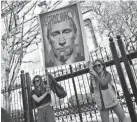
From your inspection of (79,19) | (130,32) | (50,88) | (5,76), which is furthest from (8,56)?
(130,32)

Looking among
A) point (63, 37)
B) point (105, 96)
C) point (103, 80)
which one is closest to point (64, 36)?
point (63, 37)

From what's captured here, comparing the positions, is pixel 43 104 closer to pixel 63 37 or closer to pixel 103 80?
pixel 103 80

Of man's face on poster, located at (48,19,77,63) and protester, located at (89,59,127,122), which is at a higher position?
man's face on poster, located at (48,19,77,63)

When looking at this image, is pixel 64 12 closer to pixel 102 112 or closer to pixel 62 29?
pixel 62 29

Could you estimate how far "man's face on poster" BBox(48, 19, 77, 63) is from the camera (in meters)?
3.41

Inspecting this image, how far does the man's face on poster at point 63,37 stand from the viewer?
3414 mm

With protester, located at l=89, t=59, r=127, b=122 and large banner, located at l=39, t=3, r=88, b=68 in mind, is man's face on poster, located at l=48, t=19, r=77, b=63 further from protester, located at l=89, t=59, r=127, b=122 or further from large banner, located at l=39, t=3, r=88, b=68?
protester, located at l=89, t=59, r=127, b=122

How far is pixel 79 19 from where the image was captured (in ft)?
11.5

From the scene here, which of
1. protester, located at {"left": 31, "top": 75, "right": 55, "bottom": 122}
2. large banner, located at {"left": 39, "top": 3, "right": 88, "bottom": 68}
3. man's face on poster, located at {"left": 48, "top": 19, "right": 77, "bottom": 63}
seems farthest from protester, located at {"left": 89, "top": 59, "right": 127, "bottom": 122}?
protester, located at {"left": 31, "top": 75, "right": 55, "bottom": 122}

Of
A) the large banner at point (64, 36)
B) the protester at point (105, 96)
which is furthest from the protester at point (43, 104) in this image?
the protester at point (105, 96)

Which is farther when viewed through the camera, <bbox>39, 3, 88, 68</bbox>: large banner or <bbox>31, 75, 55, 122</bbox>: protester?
<bbox>31, 75, 55, 122</bbox>: protester

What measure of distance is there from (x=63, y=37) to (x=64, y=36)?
27 mm

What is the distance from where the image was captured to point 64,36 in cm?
345

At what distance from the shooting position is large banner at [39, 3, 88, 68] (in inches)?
133
